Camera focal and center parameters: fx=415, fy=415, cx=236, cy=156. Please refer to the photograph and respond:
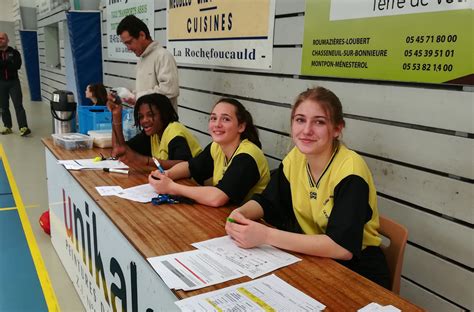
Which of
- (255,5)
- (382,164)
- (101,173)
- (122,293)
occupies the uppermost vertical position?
(255,5)

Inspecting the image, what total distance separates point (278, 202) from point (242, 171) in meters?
0.25

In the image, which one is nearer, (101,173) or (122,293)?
(122,293)

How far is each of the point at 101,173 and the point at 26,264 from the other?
3.26 feet

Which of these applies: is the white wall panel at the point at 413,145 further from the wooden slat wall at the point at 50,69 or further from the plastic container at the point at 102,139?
the wooden slat wall at the point at 50,69

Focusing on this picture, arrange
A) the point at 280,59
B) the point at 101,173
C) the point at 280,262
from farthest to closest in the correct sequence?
the point at 280,59, the point at 101,173, the point at 280,262

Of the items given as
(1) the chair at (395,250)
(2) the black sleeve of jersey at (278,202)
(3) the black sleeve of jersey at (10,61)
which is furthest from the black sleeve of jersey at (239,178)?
(3) the black sleeve of jersey at (10,61)

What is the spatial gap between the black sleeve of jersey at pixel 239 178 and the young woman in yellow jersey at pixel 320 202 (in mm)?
154

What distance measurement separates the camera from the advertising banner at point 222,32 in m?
2.66

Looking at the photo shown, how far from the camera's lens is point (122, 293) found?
1.56 metres

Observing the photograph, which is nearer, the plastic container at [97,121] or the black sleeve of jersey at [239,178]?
the black sleeve of jersey at [239,178]

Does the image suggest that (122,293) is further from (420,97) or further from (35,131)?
(35,131)

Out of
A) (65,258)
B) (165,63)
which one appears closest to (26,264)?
(65,258)

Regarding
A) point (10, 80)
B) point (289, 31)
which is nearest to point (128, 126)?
point (289, 31)

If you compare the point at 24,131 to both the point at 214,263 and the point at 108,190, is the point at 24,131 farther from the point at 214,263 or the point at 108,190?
the point at 214,263
